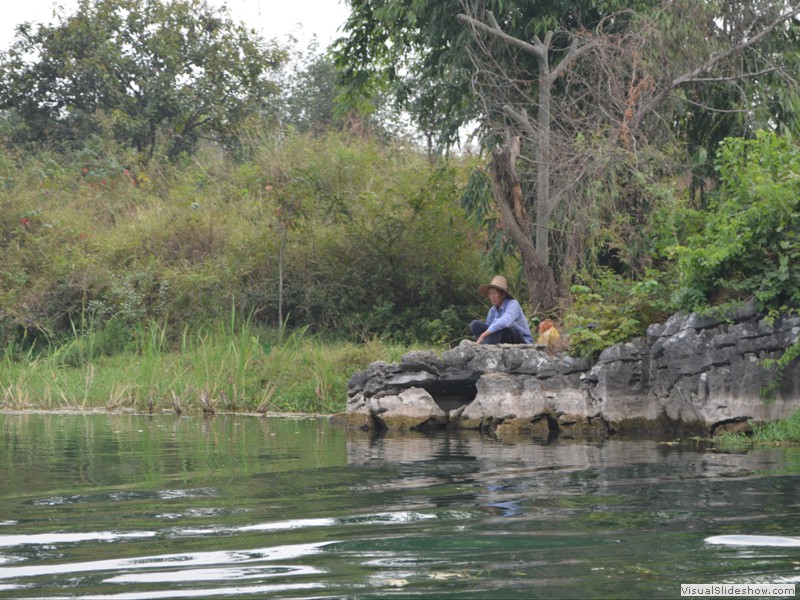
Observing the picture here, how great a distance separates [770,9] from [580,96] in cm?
292

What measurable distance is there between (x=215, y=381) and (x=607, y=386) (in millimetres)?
5589

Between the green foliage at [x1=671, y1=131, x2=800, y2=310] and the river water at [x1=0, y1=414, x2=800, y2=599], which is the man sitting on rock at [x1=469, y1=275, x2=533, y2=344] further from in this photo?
the river water at [x1=0, y1=414, x2=800, y2=599]

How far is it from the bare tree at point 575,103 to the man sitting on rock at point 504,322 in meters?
2.03

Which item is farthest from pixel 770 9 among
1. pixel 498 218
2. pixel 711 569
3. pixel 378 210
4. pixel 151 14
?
pixel 151 14

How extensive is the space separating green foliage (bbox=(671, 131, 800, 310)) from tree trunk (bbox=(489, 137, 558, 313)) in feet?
12.3

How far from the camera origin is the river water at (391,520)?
387 centimetres

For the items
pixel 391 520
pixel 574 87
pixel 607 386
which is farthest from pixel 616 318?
pixel 391 520

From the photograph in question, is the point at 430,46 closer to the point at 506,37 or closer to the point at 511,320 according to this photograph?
the point at 506,37

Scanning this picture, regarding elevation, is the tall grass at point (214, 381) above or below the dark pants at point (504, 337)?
below

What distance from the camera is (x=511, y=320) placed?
496 inches

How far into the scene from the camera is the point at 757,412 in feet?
33.6

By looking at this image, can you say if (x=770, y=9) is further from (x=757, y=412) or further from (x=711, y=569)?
(x=711, y=569)

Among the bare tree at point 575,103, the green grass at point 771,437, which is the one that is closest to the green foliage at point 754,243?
the green grass at point 771,437

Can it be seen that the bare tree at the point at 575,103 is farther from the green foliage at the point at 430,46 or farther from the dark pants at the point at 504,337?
the dark pants at the point at 504,337
